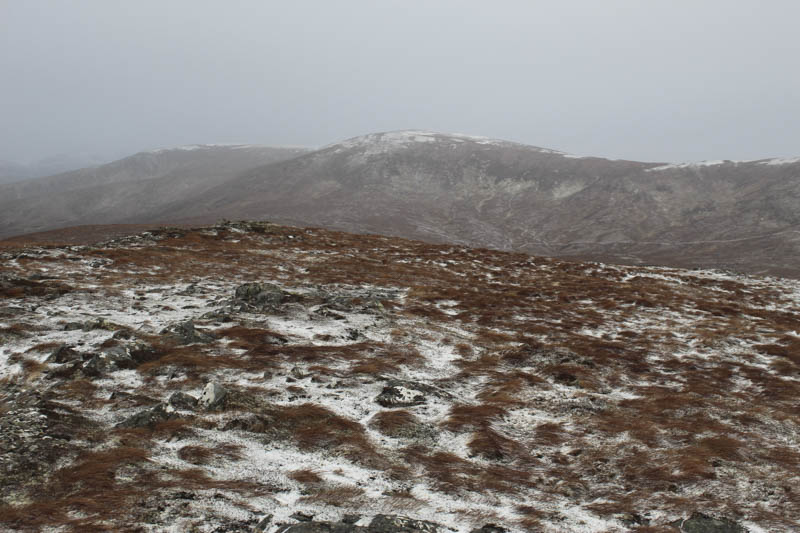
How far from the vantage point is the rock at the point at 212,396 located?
8898 millimetres

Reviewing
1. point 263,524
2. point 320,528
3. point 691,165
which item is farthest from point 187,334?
point 691,165

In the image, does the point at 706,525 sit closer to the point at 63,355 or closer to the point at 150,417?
the point at 150,417

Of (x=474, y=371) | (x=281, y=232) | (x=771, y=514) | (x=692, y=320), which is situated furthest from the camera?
(x=281, y=232)

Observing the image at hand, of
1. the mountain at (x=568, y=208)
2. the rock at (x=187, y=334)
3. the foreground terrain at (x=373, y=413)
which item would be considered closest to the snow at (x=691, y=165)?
the mountain at (x=568, y=208)

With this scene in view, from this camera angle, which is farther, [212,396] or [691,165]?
[691,165]

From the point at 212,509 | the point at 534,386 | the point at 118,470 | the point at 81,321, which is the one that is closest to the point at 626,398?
the point at 534,386

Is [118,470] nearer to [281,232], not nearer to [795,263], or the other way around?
[281,232]

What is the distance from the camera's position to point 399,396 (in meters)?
10.2

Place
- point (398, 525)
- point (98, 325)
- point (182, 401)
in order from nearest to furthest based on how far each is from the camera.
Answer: point (398, 525)
point (182, 401)
point (98, 325)

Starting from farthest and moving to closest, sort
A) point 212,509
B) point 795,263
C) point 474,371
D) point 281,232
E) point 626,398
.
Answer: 1. point 795,263
2. point 281,232
3. point 474,371
4. point 626,398
5. point 212,509

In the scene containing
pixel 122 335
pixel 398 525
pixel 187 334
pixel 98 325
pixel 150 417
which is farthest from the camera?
pixel 98 325

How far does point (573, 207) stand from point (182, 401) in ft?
550

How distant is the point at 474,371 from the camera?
12742 mm

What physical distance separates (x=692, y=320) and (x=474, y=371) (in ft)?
48.5
